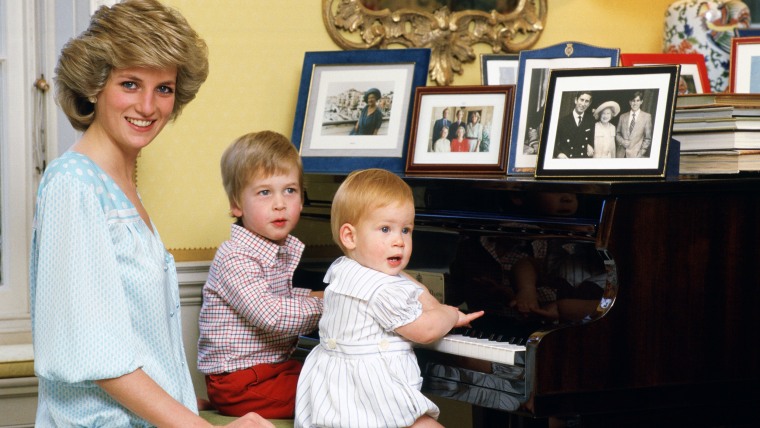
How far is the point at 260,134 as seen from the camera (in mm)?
2637

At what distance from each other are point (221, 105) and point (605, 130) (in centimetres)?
138

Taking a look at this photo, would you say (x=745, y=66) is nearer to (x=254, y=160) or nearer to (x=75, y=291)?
(x=254, y=160)

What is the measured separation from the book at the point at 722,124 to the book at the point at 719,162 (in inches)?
2.4

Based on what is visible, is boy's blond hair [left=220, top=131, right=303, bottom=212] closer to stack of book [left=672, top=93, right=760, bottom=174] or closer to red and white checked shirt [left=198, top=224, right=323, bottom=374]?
red and white checked shirt [left=198, top=224, right=323, bottom=374]

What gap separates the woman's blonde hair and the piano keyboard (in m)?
0.91

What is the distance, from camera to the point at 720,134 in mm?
2586

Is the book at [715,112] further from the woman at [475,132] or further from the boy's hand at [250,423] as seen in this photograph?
the boy's hand at [250,423]

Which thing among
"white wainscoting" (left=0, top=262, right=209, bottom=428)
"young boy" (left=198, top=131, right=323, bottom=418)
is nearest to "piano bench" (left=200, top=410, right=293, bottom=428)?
"young boy" (left=198, top=131, right=323, bottom=418)

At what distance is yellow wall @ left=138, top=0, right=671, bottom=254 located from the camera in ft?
10.7

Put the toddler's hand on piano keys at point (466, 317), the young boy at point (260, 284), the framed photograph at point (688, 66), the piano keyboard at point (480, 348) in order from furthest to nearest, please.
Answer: the framed photograph at point (688, 66)
the young boy at point (260, 284)
the toddler's hand on piano keys at point (466, 317)
the piano keyboard at point (480, 348)

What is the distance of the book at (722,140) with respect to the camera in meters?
2.56

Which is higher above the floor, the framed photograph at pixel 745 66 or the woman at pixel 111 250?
the framed photograph at pixel 745 66

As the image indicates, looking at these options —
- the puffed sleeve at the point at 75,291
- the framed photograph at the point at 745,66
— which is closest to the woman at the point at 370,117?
the framed photograph at the point at 745,66

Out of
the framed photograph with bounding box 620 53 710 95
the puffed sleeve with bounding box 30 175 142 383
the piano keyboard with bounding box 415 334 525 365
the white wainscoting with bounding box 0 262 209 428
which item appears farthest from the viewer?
the framed photograph with bounding box 620 53 710 95
